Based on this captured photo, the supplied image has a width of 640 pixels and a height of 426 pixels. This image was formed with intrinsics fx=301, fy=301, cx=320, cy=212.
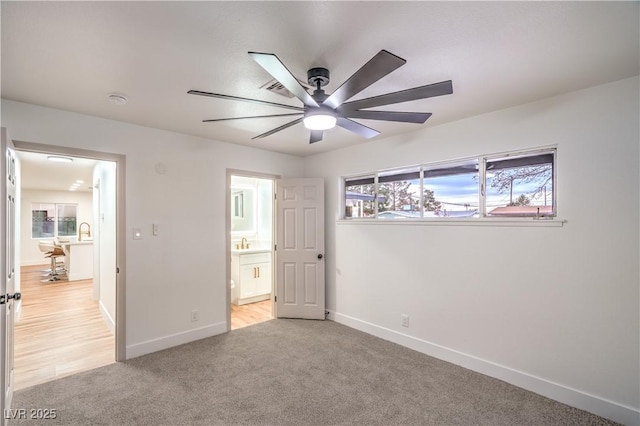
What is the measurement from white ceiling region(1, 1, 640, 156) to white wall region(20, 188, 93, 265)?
9.28m

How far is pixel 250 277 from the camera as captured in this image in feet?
17.3

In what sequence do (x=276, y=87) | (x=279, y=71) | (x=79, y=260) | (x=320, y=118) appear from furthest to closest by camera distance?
(x=79, y=260)
(x=276, y=87)
(x=320, y=118)
(x=279, y=71)

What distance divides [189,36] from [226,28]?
237 mm

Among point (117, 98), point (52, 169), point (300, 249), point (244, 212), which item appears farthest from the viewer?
point (244, 212)

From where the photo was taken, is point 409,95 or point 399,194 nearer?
point 409,95

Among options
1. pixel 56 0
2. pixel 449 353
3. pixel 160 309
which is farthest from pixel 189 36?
pixel 449 353

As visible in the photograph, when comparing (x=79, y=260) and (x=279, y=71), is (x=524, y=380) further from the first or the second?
(x=79, y=260)

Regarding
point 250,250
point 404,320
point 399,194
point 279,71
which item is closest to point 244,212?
point 250,250

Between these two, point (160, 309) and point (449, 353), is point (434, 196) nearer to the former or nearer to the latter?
point (449, 353)

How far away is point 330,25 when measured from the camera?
155cm

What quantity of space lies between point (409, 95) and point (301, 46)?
680mm

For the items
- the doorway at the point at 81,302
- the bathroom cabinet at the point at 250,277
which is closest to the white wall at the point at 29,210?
the doorway at the point at 81,302

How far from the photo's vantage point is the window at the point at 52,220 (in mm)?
9539

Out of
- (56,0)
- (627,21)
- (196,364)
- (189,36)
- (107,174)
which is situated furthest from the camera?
(107,174)
